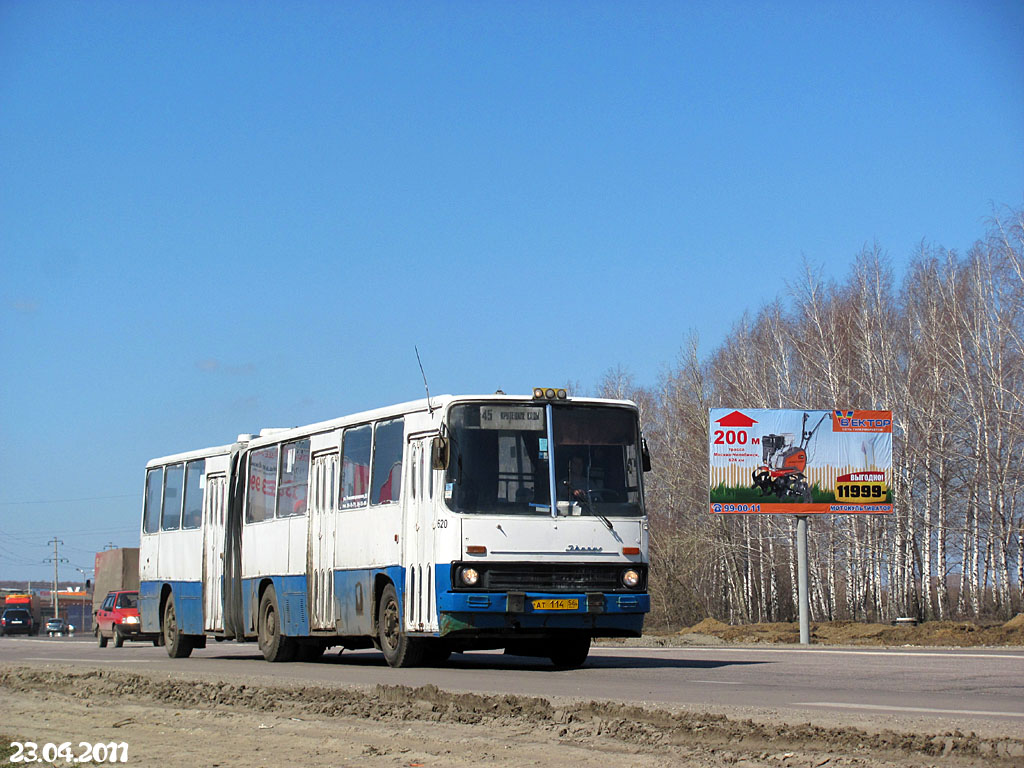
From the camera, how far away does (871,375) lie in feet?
165

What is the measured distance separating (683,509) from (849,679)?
152 ft

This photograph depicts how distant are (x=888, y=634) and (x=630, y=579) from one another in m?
16.5

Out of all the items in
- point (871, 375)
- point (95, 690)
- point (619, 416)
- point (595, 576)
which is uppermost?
point (871, 375)

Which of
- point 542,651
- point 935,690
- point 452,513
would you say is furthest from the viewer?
point 542,651

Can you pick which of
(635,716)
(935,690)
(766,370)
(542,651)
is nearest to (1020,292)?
(766,370)

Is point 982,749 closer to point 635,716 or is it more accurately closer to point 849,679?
point 635,716

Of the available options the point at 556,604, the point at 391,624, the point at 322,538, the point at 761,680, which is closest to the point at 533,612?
the point at 556,604

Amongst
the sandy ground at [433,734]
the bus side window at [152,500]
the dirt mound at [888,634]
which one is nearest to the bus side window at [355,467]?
the sandy ground at [433,734]

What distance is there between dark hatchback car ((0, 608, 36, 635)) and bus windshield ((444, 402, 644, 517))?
7251cm

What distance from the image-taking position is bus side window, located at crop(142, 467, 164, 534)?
87.1 ft

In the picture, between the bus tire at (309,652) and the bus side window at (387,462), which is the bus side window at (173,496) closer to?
the bus tire at (309,652)

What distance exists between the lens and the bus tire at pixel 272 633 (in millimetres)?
21312

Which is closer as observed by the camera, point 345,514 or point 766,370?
point 345,514

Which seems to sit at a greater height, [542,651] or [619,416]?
[619,416]
